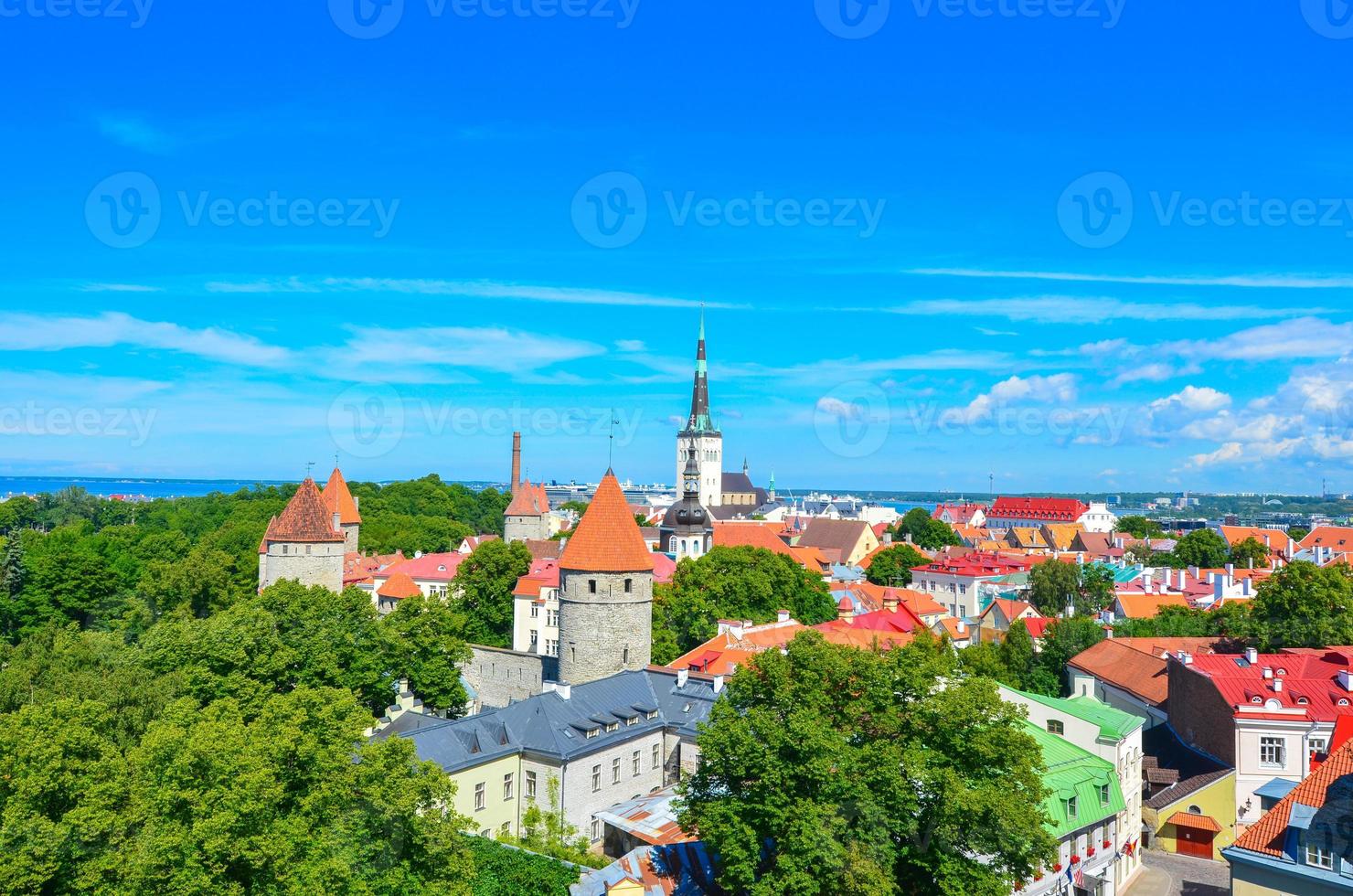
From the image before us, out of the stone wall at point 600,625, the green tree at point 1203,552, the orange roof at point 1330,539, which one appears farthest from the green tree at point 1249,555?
the stone wall at point 600,625

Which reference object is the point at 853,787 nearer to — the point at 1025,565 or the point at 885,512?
the point at 1025,565

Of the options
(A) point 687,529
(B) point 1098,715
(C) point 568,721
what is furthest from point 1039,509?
(C) point 568,721

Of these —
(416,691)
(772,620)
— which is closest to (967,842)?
(416,691)

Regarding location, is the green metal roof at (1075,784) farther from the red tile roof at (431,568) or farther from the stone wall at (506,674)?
the red tile roof at (431,568)

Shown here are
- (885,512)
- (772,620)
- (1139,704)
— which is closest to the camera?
(1139,704)

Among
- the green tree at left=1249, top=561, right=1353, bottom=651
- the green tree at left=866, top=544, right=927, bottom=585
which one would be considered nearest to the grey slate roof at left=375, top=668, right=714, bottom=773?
the green tree at left=1249, top=561, right=1353, bottom=651

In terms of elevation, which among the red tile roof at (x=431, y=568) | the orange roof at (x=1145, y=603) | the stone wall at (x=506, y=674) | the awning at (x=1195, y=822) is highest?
the red tile roof at (x=431, y=568)

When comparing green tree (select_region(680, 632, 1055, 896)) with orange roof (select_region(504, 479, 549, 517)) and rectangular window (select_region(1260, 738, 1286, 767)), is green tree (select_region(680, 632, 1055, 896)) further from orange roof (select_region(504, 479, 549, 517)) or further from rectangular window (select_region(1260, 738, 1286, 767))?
orange roof (select_region(504, 479, 549, 517))
